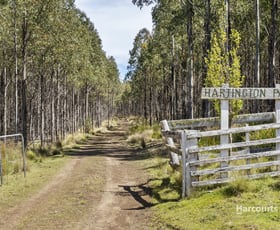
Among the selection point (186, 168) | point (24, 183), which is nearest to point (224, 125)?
point (186, 168)

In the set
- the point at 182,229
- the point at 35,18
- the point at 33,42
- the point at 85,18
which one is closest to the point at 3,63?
→ the point at 33,42

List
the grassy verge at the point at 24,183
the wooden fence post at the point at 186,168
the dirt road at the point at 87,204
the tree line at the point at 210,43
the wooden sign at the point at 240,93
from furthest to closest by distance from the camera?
the tree line at the point at 210,43 → the grassy verge at the point at 24,183 → the wooden sign at the point at 240,93 → the wooden fence post at the point at 186,168 → the dirt road at the point at 87,204

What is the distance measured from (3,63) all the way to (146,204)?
26.3 meters

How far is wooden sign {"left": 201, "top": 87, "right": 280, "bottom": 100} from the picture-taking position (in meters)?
11.1

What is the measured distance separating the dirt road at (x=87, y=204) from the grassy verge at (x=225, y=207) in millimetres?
542

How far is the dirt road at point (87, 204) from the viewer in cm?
968

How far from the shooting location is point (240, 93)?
11.2 meters

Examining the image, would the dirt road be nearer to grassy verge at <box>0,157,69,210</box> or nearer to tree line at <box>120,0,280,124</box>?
grassy verge at <box>0,157,69,210</box>

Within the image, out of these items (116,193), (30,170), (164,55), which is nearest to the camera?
(116,193)

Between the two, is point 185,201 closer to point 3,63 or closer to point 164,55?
point 3,63

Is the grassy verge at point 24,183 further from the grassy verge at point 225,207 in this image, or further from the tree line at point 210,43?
the tree line at point 210,43

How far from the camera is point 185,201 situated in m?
10.4

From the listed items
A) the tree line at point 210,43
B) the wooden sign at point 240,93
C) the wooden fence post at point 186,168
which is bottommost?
the wooden fence post at point 186,168

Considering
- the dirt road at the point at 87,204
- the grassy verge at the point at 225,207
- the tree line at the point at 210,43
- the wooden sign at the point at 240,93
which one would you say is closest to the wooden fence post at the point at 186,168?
the grassy verge at the point at 225,207
